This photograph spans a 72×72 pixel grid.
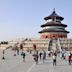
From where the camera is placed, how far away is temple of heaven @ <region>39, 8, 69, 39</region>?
80.2 meters

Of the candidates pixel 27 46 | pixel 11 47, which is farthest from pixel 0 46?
pixel 27 46

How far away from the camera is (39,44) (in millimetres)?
65188

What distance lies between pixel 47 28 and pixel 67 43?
842 inches

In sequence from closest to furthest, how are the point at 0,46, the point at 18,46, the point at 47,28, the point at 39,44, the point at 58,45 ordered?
the point at 58,45 < the point at 39,44 < the point at 18,46 < the point at 0,46 < the point at 47,28

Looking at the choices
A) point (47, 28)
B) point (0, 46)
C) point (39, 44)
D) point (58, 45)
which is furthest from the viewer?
point (47, 28)

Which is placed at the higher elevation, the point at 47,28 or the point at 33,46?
the point at 47,28

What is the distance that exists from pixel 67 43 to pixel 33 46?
28.0 feet

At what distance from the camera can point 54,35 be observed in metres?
80.0

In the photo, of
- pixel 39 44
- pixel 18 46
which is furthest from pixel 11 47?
pixel 39 44

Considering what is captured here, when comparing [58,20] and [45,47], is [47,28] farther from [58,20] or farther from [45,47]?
[45,47]

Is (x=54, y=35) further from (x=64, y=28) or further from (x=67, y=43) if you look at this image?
(x=67, y=43)

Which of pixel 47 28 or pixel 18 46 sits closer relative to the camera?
pixel 18 46

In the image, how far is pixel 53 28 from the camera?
82.8 metres

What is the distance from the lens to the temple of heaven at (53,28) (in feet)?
263
